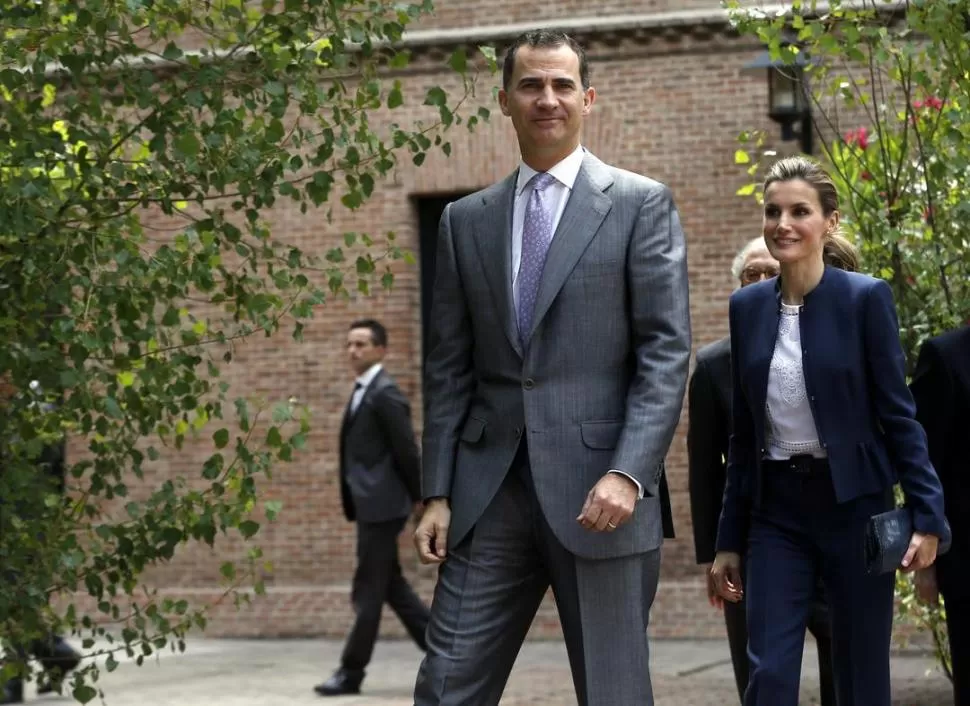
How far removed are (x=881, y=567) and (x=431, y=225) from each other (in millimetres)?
10393

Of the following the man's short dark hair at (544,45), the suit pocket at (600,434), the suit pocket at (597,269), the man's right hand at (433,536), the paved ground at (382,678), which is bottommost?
the paved ground at (382,678)

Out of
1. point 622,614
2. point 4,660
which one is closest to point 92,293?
point 4,660

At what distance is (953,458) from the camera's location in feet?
20.5

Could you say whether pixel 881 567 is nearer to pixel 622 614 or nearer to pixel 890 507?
pixel 890 507

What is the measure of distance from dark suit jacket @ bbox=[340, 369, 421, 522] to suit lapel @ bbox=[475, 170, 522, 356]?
6247 mm

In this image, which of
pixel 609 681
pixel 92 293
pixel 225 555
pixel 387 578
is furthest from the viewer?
pixel 225 555

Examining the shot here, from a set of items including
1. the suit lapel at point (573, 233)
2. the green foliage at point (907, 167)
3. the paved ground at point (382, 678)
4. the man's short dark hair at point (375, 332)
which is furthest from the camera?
the man's short dark hair at point (375, 332)

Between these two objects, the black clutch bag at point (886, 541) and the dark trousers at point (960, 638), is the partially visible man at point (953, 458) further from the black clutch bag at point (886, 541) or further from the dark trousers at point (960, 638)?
the black clutch bag at point (886, 541)

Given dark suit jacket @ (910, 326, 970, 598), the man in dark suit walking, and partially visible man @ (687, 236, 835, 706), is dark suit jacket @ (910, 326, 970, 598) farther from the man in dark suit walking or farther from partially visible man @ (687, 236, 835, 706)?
the man in dark suit walking

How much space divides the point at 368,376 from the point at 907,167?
406 cm

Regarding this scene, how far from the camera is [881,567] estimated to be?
202 inches

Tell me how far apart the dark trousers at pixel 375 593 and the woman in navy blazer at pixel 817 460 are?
5.84 metres

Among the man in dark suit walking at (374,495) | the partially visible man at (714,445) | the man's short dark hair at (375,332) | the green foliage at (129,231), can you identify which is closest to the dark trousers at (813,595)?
the green foliage at (129,231)

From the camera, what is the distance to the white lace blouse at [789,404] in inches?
213
